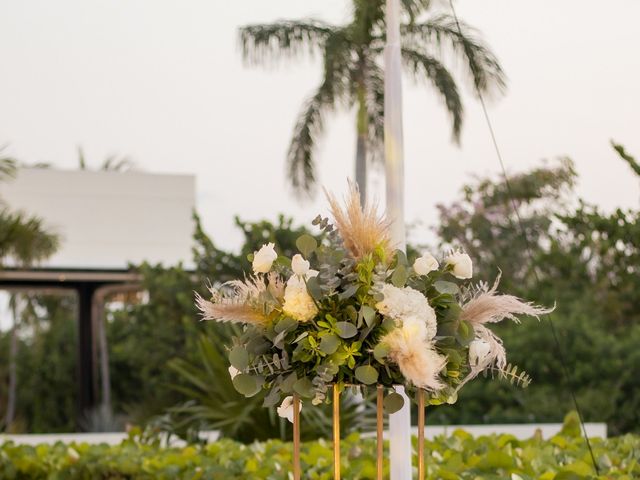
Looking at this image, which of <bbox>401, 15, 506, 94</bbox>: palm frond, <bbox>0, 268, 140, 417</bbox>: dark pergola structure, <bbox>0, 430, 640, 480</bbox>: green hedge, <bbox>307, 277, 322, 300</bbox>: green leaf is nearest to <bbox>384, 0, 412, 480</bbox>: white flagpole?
<bbox>0, 430, 640, 480</bbox>: green hedge

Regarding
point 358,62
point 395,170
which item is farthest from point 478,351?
point 358,62

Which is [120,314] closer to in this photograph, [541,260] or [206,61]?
[206,61]

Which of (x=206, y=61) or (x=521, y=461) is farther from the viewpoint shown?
(x=206, y=61)

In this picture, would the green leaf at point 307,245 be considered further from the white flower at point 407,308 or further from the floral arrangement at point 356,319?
the white flower at point 407,308

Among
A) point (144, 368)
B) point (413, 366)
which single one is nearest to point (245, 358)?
point (413, 366)

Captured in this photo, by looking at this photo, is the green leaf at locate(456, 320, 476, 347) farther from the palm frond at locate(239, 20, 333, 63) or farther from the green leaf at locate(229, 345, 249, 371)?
the palm frond at locate(239, 20, 333, 63)

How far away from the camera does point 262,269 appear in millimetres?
2629

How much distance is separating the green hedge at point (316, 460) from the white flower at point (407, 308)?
0.83m

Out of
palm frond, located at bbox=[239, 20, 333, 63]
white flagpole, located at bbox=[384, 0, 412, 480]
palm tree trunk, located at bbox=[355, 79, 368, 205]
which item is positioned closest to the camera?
white flagpole, located at bbox=[384, 0, 412, 480]

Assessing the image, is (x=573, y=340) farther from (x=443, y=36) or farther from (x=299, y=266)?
(x=299, y=266)

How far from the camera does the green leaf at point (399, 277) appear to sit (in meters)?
2.53

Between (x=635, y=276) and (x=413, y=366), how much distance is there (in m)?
16.5

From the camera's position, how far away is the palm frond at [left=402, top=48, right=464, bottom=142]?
16.3 meters

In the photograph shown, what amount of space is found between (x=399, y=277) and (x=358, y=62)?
14.3m
